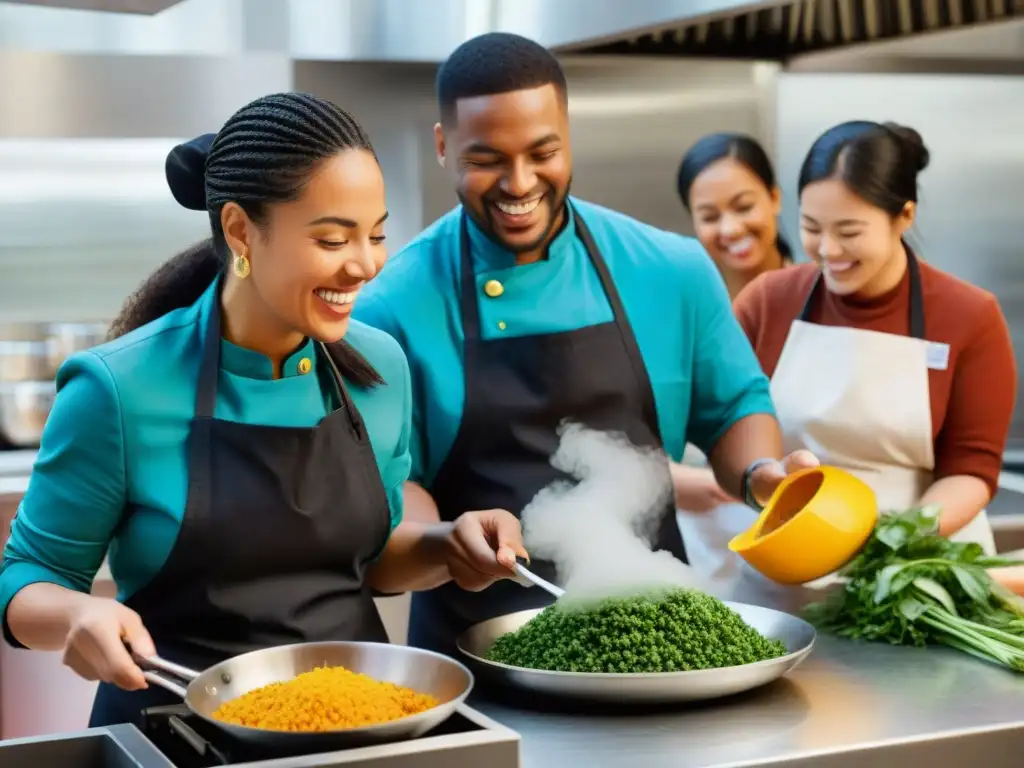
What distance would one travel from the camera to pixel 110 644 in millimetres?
1404

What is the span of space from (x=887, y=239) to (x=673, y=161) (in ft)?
5.00

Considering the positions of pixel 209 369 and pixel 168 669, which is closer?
pixel 168 669

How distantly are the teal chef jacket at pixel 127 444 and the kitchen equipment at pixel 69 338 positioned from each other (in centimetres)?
217

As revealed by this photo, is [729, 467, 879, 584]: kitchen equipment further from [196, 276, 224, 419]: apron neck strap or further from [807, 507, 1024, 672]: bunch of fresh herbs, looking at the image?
[196, 276, 224, 419]: apron neck strap

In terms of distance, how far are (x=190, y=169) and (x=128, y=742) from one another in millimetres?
810

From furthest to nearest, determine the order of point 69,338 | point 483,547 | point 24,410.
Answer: point 69,338
point 24,410
point 483,547

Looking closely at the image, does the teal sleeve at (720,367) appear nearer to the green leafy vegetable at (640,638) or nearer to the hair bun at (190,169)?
the green leafy vegetable at (640,638)

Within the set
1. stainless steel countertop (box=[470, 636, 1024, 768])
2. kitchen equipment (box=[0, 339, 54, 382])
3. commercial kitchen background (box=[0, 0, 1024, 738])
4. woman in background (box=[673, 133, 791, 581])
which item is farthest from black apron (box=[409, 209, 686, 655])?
A: kitchen equipment (box=[0, 339, 54, 382])

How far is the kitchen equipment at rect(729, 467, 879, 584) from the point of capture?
1.89m

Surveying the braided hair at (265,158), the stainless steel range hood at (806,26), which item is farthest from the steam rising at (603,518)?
the stainless steel range hood at (806,26)

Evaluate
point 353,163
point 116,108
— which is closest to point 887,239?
point 353,163

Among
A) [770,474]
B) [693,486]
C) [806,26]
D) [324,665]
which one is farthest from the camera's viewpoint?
[806,26]

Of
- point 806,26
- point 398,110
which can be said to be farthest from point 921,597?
point 398,110

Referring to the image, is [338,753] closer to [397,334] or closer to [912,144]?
[397,334]
